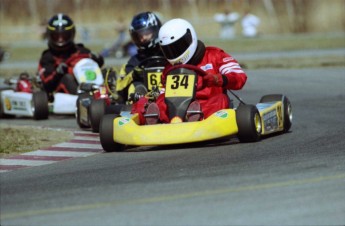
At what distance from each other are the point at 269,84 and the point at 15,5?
28.1 metres

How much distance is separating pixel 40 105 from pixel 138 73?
7.39ft

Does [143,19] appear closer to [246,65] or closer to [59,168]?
[59,168]

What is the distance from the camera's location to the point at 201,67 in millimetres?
10375

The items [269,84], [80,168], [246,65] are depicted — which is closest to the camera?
[80,168]

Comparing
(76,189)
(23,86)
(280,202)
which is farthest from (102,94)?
(280,202)

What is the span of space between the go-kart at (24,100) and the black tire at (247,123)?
16.3 feet

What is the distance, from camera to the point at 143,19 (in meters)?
12.5

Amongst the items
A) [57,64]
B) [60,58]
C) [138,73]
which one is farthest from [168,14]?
[138,73]

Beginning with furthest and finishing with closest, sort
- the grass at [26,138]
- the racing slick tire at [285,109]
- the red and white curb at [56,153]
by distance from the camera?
the racing slick tire at [285,109] < the grass at [26,138] < the red and white curb at [56,153]

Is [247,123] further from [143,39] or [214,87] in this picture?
[143,39]

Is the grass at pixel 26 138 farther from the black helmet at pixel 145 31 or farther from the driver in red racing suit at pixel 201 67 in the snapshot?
the black helmet at pixel 145 31

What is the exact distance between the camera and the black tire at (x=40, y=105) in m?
14.0

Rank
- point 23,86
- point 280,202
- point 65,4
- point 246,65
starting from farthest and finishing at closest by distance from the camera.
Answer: point 65,4, point 246,65, point 23,86, point 280,202

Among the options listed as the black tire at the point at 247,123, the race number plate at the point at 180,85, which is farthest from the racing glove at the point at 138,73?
the black tire at the point at 247,123
